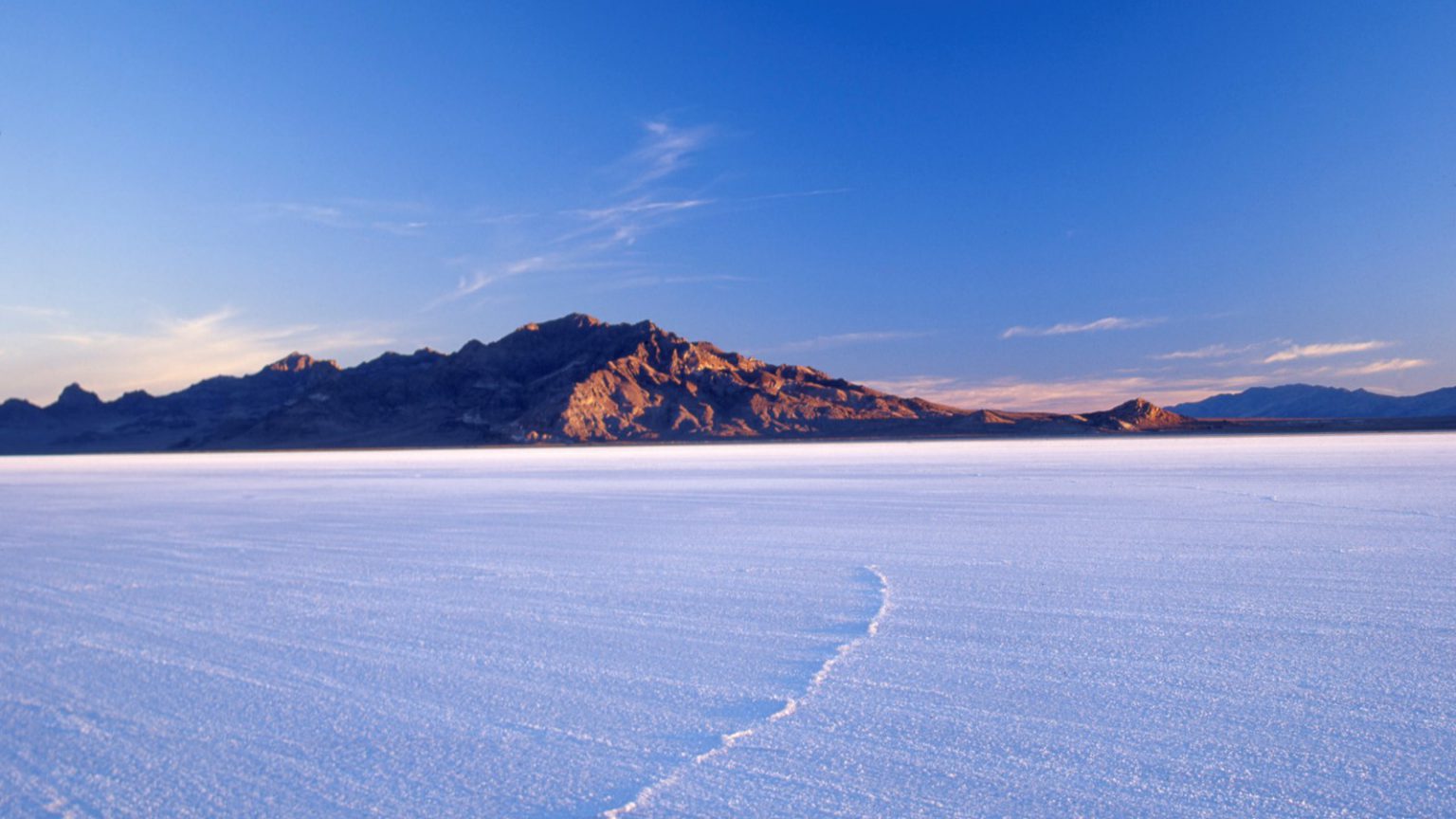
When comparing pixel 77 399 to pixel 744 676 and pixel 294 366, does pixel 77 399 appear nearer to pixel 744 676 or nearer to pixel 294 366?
pixel 294 366

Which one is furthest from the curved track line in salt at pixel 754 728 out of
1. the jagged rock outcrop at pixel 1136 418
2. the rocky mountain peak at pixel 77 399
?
the rocky mountain peak at pixel 77 399

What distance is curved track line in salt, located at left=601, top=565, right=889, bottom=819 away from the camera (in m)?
2.62

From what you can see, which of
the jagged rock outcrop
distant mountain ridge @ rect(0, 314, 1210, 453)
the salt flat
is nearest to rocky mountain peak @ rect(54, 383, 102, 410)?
distant mountain ridge @ rect(0, 314, 1210, 453)

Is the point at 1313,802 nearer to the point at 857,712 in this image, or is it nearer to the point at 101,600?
the point at 857,712

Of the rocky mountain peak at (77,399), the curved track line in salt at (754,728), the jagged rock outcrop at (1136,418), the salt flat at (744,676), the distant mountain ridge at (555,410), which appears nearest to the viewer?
the curved track line in salt at (754,728)

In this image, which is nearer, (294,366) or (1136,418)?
(1136,418)

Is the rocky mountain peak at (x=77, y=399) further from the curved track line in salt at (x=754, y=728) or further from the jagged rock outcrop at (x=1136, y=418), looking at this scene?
the curved track line in salt at (x=754, y=728)

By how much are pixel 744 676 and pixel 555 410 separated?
11763 cm

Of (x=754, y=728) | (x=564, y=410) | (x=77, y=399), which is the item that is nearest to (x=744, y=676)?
(x=754, y=728)

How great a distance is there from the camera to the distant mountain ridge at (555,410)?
116m

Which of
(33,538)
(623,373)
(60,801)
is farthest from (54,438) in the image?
(60,801)

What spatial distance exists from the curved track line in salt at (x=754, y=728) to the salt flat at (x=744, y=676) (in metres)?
0.01

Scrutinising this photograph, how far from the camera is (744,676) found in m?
3.85

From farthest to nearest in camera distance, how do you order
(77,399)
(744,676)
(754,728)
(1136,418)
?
(77,399), (1136,418), (744,676), (754,728)
